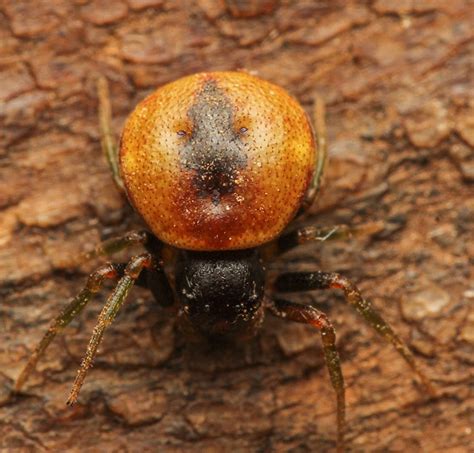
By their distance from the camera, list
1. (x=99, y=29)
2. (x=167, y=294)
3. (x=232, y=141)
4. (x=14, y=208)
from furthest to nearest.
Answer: (x=99, y=29)
(x=14, y=208)
(x=167, y=294)
(x=232, y=141)

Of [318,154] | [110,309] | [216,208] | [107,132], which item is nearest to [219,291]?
[216,208]

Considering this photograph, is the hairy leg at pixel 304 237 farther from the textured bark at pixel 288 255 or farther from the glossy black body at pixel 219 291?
the glossy black body at pixel 219 291

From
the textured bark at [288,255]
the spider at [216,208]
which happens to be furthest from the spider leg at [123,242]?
the textured bark at [288,255]

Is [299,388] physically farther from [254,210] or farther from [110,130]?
[110,130]

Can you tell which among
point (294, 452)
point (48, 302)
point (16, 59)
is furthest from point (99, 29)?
point (294, 452)

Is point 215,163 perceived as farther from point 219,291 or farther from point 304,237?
point 304,237

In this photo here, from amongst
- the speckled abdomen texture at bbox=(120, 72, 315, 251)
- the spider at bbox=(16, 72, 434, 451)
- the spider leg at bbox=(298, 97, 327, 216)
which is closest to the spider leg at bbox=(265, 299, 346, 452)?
the spider at bbox=(16, 72, 434, 451)
